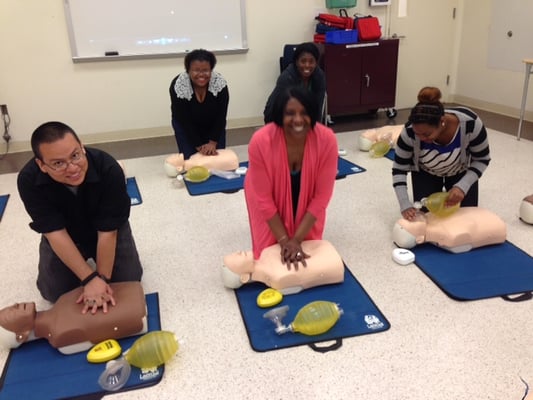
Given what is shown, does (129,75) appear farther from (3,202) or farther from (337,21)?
(337,21)

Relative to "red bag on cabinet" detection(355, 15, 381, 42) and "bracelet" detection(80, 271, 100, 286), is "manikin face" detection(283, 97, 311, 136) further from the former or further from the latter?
"red bag on cabinet" detection(355, 15, 381, 42)

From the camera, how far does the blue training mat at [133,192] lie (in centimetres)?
283

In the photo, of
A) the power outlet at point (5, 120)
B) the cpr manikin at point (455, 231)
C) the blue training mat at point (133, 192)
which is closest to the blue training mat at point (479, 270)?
the cpr manikin at point (455, 231)

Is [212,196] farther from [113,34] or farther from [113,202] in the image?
[113,34]

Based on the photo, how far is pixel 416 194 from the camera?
2.35 meters

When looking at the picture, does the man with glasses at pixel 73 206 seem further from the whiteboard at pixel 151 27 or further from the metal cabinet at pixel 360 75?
the metal cabinet at pixel 360 75

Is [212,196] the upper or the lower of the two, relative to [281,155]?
lower

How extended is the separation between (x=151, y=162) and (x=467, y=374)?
9.31ft

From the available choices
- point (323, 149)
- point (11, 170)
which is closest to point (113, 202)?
point (323, 149)

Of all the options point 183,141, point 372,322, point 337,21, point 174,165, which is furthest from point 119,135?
point 372,322

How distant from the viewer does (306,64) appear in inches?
116

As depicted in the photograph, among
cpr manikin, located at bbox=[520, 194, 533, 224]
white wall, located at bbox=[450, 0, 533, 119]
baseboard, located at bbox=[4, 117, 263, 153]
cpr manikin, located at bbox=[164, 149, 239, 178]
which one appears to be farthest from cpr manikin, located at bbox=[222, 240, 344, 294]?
white wall, located at bbox=[450, 0, 533, 119]

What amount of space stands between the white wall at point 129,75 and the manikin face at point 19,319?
2980 mm

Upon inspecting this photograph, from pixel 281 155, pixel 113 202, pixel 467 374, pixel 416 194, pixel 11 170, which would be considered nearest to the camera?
pixel 467 374
